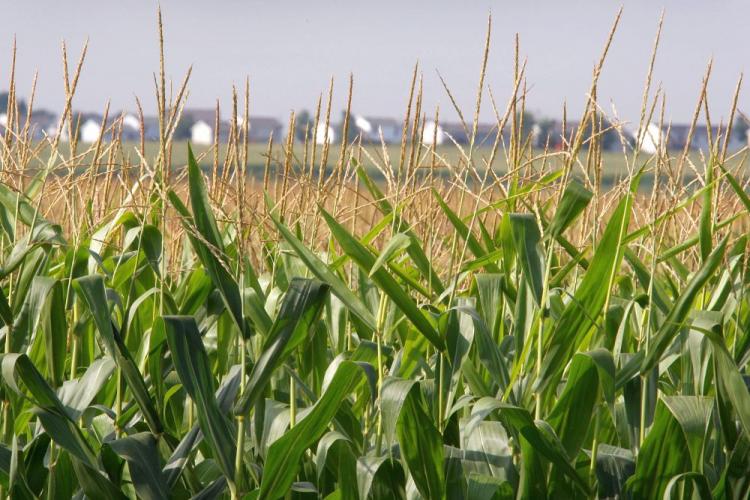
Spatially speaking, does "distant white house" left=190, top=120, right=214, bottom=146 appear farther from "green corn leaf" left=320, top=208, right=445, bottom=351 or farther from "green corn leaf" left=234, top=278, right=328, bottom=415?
"green corn leaf" left=234, top=278, right=328, bottom=415

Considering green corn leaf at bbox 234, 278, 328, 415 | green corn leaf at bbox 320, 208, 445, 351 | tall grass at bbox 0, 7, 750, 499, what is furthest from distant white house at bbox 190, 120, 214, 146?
green corn leaf at bbox 234, 278, 328, 415

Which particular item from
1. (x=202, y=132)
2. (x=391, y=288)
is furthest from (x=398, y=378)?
(x=202, y=132)

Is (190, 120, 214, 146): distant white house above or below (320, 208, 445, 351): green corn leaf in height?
below

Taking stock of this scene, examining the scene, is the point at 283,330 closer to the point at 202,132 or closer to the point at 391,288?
the point at 391,288

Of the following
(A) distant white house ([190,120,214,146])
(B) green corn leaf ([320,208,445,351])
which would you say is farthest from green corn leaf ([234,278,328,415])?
(A) distant white house ([190,120,214,146])

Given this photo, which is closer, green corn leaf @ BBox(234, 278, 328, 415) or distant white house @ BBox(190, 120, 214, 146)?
green corn leaf @ BBox(234, 278, 328, 415)

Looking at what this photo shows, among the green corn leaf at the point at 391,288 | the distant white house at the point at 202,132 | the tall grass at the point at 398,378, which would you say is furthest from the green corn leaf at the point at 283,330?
the distant white house at the point at 202,132

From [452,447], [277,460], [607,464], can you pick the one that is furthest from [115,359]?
[607,464]

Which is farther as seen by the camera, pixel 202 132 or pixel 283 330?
pixel 202 132

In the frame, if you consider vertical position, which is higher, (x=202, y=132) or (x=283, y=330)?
(x=283, y=330)

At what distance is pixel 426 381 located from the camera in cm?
207

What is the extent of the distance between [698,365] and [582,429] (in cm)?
30

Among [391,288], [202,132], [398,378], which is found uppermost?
[391,288]

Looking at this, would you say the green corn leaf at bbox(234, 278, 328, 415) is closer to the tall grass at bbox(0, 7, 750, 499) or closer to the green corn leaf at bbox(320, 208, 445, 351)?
the tall grass at bbox(0, 7, 750, 499)
